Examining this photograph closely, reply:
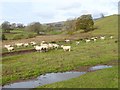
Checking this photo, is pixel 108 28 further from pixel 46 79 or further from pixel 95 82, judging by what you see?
pixel 95 82

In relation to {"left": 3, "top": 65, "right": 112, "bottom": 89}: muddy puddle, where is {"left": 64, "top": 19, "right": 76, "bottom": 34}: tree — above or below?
above

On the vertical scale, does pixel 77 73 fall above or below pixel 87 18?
below

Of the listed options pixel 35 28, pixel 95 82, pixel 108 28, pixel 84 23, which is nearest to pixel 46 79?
pixel 95 82

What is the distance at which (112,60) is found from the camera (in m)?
30.7

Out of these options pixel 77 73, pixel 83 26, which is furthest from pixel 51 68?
pixel 83 26

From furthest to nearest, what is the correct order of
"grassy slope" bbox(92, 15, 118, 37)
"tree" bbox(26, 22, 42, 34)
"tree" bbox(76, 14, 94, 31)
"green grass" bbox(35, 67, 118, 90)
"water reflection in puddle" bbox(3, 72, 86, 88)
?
1. "tree" bbox(26, 22, 42, 34)
2. "tree" bbox(76, 14, 94, 31)
3. "grassy slope" bbox(92, 15, 118, 37)
4. "water reflection in puddle" bbox(3, 72, 86, 88)
5. "green grass" bbox(35, 67, 118, 90)

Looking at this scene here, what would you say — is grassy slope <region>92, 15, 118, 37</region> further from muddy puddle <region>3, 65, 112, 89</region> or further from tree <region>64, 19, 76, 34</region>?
muddy puddle <region>3, 65, 112, 89</region>

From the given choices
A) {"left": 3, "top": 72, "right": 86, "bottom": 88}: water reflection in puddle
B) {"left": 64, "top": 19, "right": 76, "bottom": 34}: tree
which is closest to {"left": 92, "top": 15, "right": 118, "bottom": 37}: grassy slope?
{"left": 64, "top": 19, "right": 76, "bottom": 34}: tree

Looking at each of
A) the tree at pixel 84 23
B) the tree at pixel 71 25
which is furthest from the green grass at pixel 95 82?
the tree at pixel 71 25

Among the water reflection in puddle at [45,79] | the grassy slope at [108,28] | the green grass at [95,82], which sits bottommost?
the water reflection in puddle at [45,79]

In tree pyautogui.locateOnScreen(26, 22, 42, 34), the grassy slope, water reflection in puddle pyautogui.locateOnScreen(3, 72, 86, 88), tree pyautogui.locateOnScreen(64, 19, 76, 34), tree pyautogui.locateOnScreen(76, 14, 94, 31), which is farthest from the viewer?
tree pyautogui.locateOnScreen(26, 22, 42, 34)

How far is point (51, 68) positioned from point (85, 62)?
5094 mm

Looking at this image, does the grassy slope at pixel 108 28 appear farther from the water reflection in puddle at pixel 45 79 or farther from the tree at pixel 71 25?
the water reflection in puddle at pixel 45 79

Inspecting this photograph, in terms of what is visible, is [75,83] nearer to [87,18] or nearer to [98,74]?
[98,74]
